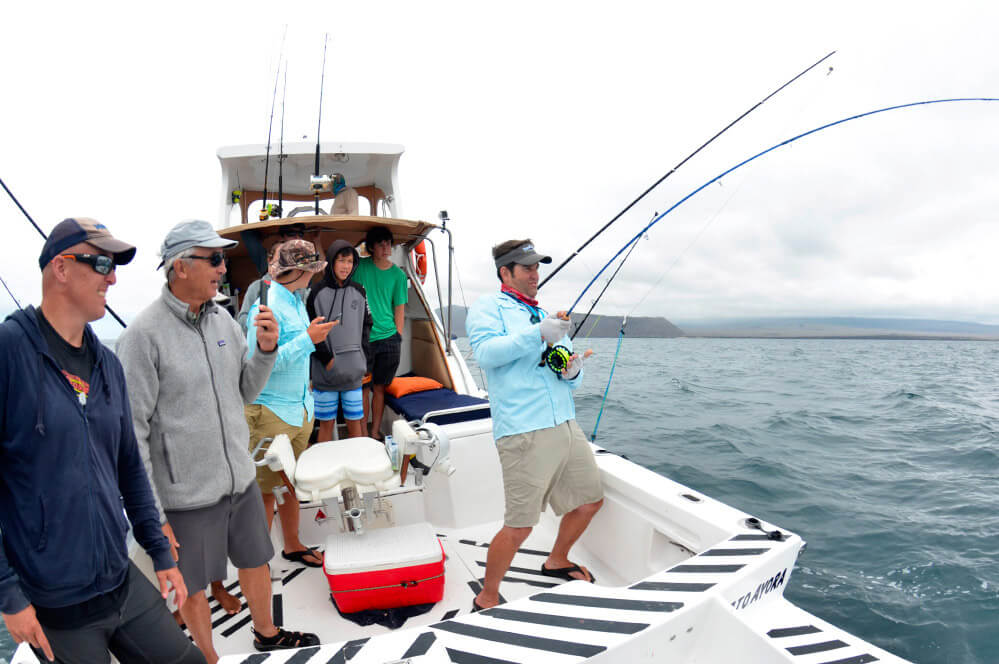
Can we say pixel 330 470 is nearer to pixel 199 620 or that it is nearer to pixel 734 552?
pixel 199 620

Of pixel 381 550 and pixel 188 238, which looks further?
pixel 381 550

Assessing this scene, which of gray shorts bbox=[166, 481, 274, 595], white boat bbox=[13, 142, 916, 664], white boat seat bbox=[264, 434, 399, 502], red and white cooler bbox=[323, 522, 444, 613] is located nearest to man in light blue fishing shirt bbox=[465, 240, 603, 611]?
red and white cooler bbox=[323, 522, 444, 613]

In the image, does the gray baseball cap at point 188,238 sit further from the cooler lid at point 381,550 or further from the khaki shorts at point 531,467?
the cooler lid at point 381,550

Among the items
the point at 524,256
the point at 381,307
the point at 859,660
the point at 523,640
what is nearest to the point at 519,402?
the point at 524,256

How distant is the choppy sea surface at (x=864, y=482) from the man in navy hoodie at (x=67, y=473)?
3031mm

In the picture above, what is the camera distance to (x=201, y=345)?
167cm

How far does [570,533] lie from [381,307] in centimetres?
214

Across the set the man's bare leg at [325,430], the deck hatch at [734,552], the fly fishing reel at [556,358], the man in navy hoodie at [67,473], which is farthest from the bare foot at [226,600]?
the deck hatch at [734,552]

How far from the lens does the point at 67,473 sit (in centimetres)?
112

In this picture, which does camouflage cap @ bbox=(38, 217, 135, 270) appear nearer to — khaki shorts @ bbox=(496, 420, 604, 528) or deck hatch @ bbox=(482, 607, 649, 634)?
deck hatch @ bbox=(482, 607, 649, 634)

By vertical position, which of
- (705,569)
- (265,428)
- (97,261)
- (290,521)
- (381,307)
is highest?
(97,261)

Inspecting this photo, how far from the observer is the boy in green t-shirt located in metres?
3.80

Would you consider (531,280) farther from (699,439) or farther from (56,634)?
(699,439)

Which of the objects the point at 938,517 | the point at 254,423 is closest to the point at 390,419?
the point at 254,423
